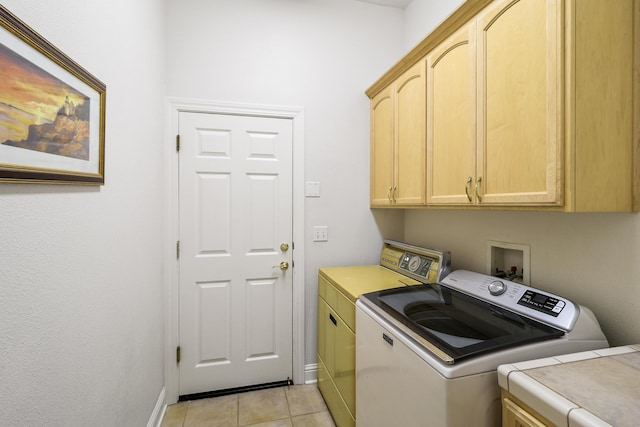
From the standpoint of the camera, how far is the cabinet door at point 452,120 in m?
1.33

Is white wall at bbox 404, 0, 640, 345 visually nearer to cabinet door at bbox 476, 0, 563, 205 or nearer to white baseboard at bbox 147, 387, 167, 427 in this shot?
cabinet door at bbox 476, 0, 563, 205

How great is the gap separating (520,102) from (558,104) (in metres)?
0.15

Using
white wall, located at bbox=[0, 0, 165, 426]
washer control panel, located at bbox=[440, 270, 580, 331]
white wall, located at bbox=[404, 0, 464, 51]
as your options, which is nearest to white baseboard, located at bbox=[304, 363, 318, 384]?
white wall, located at bbox=[0, 0, 165, 426]

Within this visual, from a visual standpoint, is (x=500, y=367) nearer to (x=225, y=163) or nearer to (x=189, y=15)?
(x=225, y=163)

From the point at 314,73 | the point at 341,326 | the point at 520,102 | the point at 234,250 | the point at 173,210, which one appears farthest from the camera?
the point at 314,73

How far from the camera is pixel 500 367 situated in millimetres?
892

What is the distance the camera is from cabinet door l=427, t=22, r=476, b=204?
1326mm

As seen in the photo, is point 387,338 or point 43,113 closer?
point 43,113

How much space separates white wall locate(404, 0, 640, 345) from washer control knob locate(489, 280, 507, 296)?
0.52 feet

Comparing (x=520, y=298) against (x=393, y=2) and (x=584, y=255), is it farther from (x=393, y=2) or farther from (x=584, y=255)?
(x=393, y=2)

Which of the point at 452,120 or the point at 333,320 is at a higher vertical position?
the point at 452,120

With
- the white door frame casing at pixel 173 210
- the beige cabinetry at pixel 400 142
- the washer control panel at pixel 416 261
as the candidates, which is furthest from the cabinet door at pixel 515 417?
the white door frame casing at pixel 173 210

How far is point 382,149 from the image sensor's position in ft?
7.22

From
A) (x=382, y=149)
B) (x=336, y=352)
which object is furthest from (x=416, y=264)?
(x=382, y=149)
